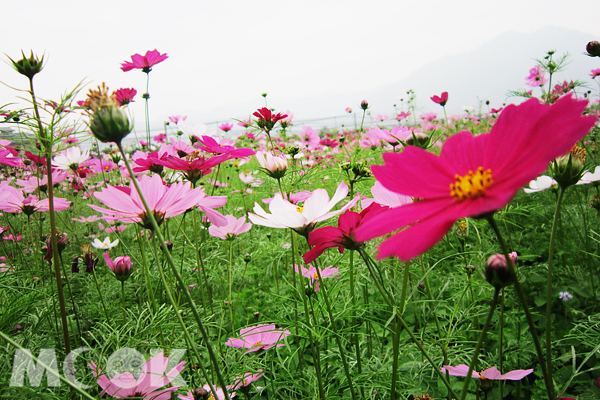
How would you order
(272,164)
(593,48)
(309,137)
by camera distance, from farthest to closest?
(309,137)
(593,48)
(272,164)

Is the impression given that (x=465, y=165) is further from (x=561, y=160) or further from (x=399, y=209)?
(x=561, y=160)

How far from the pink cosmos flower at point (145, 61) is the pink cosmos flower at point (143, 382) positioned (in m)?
1.09

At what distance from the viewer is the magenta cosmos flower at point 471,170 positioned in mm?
211

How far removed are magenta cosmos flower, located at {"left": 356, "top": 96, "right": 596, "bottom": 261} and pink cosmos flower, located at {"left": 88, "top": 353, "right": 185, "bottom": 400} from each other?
0.40 m

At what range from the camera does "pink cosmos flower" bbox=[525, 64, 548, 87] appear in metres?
2.39

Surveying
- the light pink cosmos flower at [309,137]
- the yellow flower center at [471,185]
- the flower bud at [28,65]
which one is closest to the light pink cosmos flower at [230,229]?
the flower bud at [28,65]

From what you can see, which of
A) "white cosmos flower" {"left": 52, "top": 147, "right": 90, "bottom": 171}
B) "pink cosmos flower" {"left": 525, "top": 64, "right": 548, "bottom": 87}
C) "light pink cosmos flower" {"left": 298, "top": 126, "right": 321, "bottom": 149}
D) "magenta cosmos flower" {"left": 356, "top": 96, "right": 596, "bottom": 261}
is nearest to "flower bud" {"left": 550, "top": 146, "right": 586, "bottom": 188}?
"magenta cosmos flower" {"left": 356, "top": 96, "right": 596, "bottom": 261}

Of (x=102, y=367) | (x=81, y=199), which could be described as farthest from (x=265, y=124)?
(x=81, y=199)

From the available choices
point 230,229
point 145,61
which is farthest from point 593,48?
point 145,61

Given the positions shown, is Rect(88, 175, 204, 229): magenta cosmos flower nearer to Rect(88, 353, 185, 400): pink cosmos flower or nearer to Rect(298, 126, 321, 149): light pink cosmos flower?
Rect(88, 353, 185, 400): pink cosmos flower

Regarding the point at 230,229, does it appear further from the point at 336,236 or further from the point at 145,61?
the point at 145,61

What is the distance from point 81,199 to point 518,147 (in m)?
3.60

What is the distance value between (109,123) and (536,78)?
3.03 m

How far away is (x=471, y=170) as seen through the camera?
29cm
